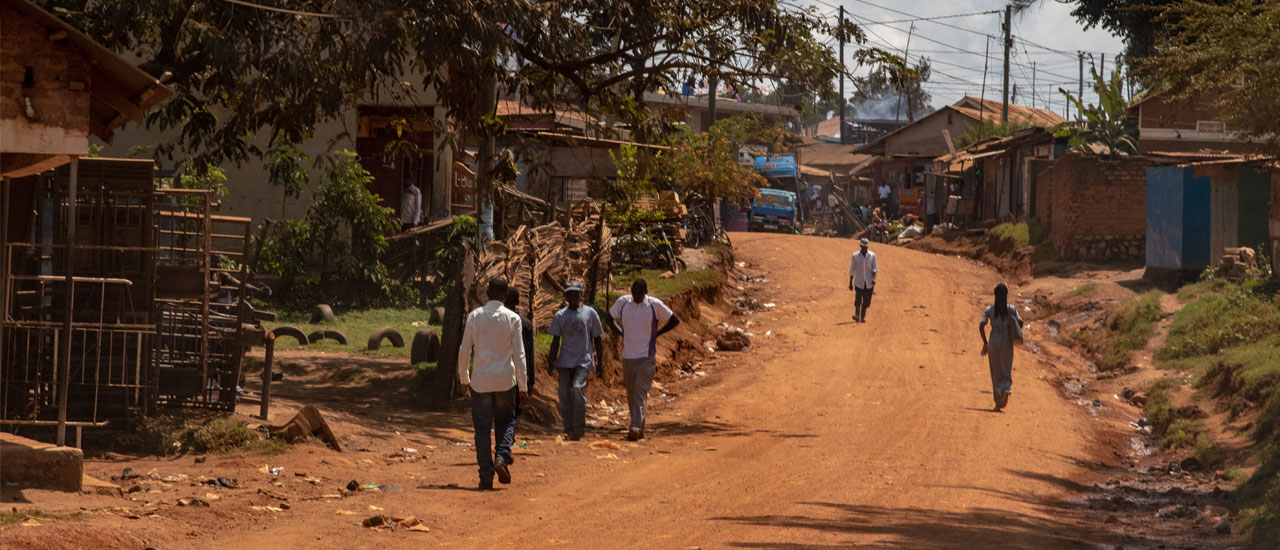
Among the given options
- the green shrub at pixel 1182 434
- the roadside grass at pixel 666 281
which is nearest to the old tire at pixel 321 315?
the roadside grass at pixel 666 281

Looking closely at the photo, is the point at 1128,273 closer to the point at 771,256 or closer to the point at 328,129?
the point at 771,256

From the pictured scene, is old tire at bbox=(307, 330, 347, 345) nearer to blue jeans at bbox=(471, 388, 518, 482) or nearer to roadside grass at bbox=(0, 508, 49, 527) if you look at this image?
blue jeans at bbox=(471, 388, 518, 482)

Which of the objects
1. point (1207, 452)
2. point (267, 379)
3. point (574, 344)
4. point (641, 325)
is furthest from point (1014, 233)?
point (267, 379)

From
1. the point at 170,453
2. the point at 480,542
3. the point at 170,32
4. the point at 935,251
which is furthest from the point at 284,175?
the point at 935,251

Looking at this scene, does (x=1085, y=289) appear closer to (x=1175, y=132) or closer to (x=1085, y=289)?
(x=1085, y=289)

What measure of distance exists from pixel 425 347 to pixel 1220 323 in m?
12.1

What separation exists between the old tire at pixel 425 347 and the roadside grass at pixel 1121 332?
11.1m

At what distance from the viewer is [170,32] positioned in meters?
12.7

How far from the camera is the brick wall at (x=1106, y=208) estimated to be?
2995 cm

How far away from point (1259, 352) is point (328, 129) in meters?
16.6

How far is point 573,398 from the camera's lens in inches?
516

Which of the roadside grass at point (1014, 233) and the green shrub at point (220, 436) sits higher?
the roadside grass at point (1014, 233)

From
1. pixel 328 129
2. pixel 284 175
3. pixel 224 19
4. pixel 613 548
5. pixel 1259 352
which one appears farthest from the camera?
pixel 328 129

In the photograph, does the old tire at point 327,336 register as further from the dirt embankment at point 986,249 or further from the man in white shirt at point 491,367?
the dirt embankment at point 986,249
